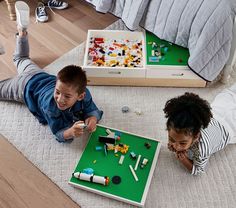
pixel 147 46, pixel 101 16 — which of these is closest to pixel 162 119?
pixel 147 46

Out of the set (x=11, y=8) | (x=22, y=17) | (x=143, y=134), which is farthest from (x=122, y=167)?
(x=11, y=8)

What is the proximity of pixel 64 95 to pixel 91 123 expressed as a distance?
216mm

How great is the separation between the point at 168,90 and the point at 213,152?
45 centimetres

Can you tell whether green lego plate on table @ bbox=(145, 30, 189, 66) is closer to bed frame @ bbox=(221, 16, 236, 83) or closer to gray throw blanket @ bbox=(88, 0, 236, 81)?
gray throw blanket @ bbox=(88, 0, 236, 81)

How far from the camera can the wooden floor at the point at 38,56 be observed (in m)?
1.43

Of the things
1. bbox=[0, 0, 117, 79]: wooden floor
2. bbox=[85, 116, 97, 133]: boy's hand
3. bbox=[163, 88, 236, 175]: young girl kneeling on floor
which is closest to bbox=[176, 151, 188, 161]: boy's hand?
bbox=[163, 88, 236, 175]: young girl kneeling on floor

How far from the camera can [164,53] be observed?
1835 millimetres

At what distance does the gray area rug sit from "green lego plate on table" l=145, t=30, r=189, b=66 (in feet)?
0.47

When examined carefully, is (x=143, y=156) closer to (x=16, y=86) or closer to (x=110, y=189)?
(x=110, y=189)

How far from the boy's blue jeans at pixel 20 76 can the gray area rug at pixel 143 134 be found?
0.22 ft

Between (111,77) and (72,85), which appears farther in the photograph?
(111,77)

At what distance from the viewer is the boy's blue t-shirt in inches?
59.9

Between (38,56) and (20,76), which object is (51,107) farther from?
(38,56)

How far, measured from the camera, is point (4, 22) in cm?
216
